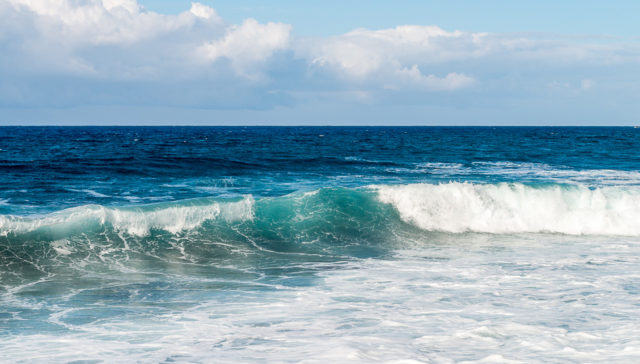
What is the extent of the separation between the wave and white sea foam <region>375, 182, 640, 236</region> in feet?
0.09

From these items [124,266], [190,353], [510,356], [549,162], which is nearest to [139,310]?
Result: [190,353]

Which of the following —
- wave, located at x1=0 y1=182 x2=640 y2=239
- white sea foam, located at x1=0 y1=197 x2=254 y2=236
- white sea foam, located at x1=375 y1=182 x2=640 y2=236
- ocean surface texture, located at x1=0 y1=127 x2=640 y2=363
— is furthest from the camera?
white sea foam, located at x1=375 y1=182 x2=640 y2=236

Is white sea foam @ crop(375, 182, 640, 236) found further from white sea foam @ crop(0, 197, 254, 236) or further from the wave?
white sea foam @ crop(0, 197, 254, 236)

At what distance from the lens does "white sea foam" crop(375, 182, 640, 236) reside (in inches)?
653

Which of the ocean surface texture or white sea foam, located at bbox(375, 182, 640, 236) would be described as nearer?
the ocean surface texture

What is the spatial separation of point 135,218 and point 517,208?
35.6ft

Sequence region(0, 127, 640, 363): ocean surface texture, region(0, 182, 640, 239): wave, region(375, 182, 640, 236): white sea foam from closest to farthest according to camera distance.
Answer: region(0, 127, 640, 363): ocean surface texture → region(0, 182, 640, 239): wave → region(375, 182, 640, 236): white sea foam

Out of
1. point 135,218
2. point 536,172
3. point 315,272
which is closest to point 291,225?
point 135,218

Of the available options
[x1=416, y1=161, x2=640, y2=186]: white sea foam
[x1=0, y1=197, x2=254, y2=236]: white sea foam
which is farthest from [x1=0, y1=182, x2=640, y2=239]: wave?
[x1=416, y1=161, x2=640, y2=186]: white sea foam

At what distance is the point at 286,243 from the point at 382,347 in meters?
7.94

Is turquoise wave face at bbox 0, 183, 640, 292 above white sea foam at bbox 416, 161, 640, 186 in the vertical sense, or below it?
below

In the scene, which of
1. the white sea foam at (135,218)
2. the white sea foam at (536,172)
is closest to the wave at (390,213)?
the white sea foam at (135,218)

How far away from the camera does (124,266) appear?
11852mm

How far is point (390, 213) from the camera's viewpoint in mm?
17594
